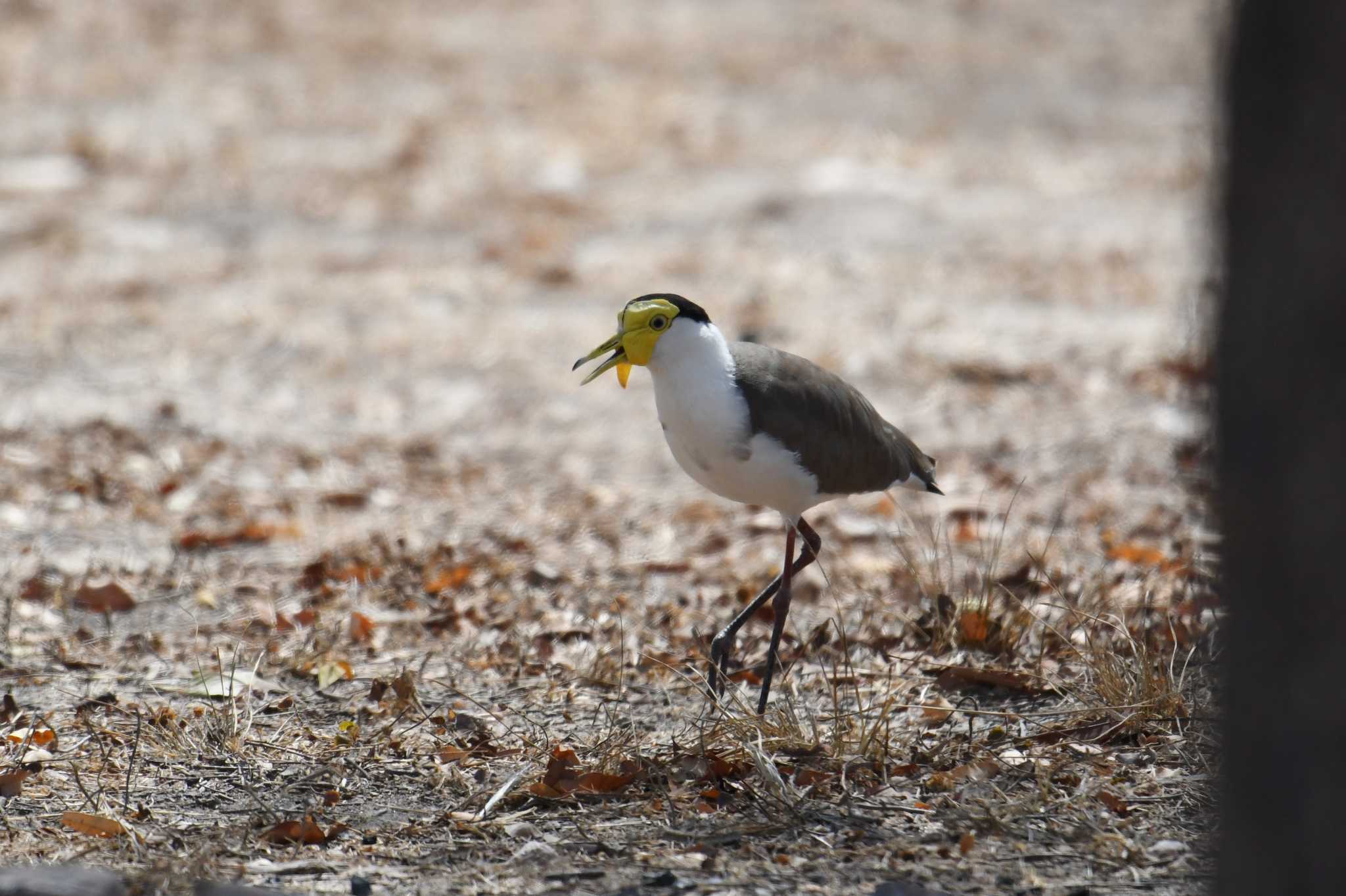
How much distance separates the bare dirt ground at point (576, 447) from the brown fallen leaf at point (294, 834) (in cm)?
1

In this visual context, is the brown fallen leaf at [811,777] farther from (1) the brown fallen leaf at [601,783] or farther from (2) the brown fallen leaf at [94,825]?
(2) the brown fallen leaf at [94,825]

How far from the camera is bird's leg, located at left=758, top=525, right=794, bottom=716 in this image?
4066mm

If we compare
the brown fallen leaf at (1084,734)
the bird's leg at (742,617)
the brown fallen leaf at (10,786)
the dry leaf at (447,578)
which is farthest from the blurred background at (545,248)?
the brown fallen leaf at (10,786)

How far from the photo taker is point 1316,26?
2043 mm

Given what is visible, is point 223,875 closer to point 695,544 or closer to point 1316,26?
point 1316,26

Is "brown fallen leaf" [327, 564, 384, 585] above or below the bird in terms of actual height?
below

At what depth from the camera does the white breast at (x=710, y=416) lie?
3936 millimetres

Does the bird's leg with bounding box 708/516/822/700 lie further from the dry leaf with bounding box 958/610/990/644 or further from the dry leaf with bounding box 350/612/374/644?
the dry leaf with bounding box 350/612/374/644

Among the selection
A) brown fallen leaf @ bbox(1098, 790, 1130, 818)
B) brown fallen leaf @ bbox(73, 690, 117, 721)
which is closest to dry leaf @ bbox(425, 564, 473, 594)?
brown fallen leaf @ bbox(73, 690, 117, 721)

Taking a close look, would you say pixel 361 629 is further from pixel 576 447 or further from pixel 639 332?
pixel 576 447

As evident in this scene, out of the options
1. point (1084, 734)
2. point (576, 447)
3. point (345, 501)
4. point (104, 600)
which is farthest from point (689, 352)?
point (576, 447)

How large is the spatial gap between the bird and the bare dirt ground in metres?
0.54

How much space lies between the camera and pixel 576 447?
7328mm

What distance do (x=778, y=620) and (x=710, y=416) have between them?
0.71 m
